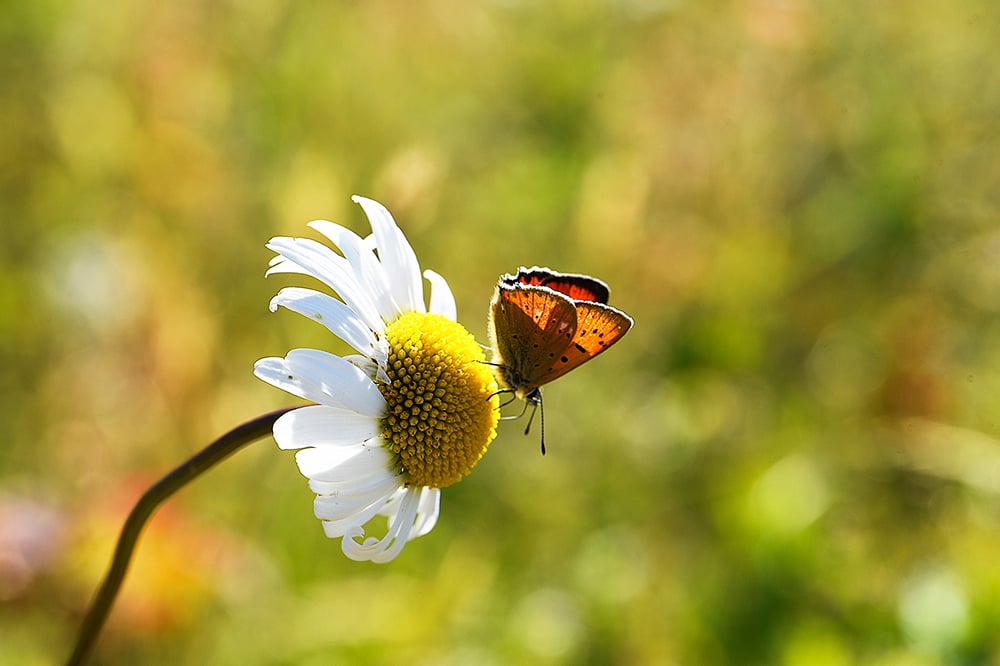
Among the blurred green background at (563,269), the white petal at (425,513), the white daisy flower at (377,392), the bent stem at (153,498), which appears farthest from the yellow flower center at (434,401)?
the blurred green background at (563,269)

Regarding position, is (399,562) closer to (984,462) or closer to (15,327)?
(15,327)

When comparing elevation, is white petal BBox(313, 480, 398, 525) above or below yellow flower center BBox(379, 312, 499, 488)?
below

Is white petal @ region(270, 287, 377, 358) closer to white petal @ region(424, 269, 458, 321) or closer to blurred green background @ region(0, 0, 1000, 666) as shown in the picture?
white petal @ region(424, 269, 458, 321)

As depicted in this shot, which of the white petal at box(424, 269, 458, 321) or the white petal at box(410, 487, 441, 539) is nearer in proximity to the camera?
the white petal at box(410, 487, 441, 539)

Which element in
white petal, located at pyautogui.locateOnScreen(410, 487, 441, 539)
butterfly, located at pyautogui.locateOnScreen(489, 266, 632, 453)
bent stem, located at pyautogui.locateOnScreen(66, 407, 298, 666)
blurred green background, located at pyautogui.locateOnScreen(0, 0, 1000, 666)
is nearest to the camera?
bent stem, located at pyautogui.locateOnScreen(66, 407, 298, 666)

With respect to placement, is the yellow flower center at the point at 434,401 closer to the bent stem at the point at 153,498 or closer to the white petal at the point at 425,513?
the white petal at the point at 425,513

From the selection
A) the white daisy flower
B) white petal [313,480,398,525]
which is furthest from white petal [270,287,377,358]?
white petal [313,480,398,525]
